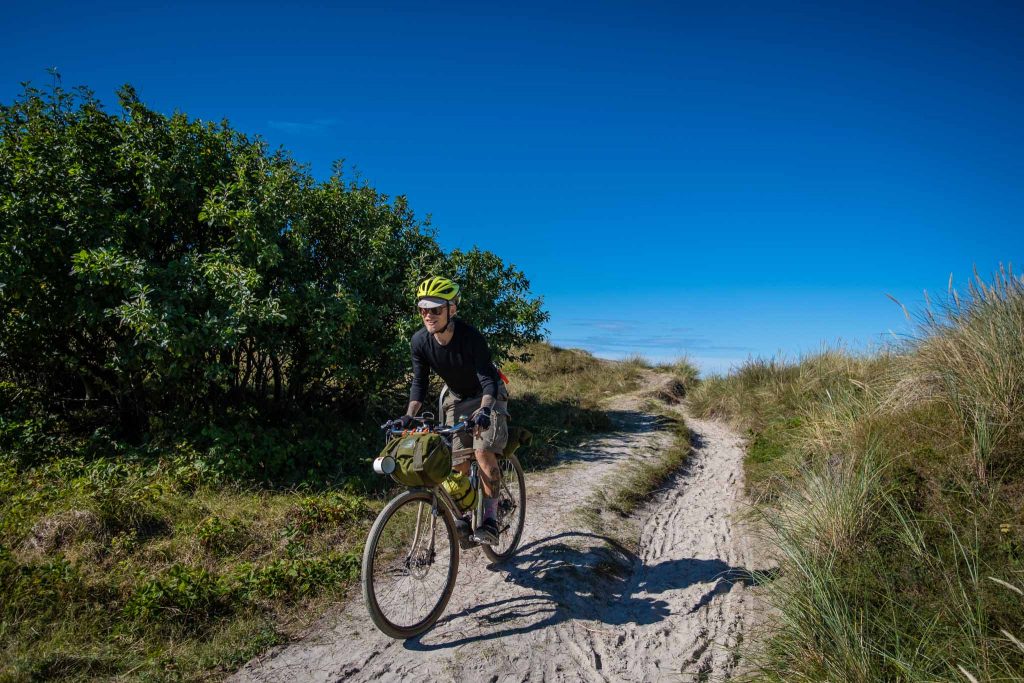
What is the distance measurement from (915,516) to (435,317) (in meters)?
4.87

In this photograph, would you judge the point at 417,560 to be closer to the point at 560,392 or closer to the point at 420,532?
the point at 420,532

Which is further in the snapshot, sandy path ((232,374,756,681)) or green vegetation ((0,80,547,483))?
green vegetation ((0,80,547,483))

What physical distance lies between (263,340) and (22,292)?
124 inches

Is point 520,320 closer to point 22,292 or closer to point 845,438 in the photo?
point 845,438

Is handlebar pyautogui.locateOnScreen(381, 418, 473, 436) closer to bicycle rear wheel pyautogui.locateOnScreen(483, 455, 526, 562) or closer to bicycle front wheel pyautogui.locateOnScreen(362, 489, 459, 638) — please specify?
bicycle front wheel pyautogui.locateOnScreen(362, 489, 459, 638)

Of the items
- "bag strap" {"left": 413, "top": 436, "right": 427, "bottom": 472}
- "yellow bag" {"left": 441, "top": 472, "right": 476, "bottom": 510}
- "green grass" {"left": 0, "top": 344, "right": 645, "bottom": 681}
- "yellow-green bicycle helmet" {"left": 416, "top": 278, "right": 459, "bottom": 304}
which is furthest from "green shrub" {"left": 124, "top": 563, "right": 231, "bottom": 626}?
"yellow-green bicycle helmet" {"left": 416, "top": 278, "right": 459, "bottom": 304}

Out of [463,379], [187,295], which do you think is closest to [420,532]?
[463,379]

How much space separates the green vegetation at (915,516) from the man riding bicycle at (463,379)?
8.15 ft

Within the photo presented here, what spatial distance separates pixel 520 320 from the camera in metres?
11.7

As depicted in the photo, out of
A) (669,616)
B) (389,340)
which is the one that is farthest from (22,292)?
(669,616)

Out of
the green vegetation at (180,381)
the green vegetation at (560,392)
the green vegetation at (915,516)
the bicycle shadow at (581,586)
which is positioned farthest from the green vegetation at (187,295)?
the green vegetation at (915,516)

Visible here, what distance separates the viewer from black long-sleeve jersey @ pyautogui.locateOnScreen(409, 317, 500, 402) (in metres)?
4.86

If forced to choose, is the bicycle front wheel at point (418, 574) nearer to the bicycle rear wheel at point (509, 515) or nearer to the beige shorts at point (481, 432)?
the beige shorts at point (481, 432)

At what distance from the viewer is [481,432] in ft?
15.9
